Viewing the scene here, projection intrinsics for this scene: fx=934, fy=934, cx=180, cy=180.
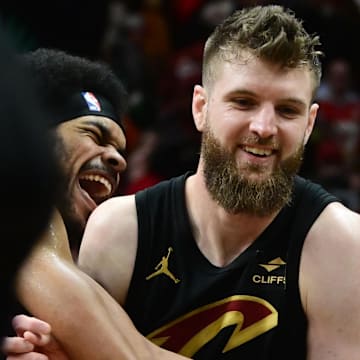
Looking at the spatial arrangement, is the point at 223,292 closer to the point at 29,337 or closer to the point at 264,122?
the point at 264,122

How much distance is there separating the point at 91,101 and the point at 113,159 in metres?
0.20

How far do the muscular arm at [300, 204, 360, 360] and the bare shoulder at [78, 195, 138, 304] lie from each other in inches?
20.4

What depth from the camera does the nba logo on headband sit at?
297 cm

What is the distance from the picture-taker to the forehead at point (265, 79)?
2.70 metres

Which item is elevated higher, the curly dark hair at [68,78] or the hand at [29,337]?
the curly dark hair at [68,78]

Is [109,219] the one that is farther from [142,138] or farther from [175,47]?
[175,47]

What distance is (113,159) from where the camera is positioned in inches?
117

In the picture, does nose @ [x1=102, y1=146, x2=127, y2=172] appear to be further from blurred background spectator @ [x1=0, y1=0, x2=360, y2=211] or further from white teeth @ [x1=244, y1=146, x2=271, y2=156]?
blurred background spectator @ [x1=0, y1=0, x2=360, y2=211]

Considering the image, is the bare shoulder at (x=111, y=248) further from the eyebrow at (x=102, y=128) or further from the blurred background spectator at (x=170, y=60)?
the blurred background spectator at (x=170, y=60)

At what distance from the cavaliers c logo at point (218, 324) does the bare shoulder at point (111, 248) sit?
0.61 feet

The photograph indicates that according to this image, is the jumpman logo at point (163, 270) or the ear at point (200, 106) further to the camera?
the ear at point (200, 106)

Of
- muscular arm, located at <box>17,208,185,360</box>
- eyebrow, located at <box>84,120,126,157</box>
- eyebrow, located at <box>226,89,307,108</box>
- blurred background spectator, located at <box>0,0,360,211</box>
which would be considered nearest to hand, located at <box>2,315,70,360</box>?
muscular arm, located at <box>17,208,185,360</box>

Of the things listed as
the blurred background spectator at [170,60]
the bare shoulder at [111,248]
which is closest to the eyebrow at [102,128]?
the bare shoulder at [111,248]

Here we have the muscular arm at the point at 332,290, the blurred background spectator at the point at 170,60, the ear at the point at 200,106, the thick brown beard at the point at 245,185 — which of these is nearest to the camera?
the muscular arm at the point at 332,290
